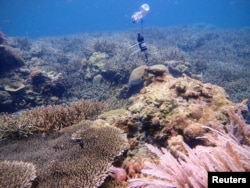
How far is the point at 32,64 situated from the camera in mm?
15469

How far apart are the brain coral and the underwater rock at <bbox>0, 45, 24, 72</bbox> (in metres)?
7.74

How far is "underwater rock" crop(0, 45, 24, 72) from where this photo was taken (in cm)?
1180

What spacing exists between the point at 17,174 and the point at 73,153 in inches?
36.9

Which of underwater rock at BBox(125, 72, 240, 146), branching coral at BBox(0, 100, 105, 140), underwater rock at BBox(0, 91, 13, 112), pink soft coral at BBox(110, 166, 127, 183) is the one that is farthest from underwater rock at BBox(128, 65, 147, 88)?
pink soft coral at BBox(110, 166, 127, 183)

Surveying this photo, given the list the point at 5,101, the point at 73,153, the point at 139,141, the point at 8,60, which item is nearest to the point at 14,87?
the point at 5,101

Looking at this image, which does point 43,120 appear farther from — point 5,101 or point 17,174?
point 5,101

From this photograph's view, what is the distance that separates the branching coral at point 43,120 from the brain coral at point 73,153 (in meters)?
0.25

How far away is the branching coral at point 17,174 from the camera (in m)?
3.51

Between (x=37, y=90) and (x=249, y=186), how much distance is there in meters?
10.0

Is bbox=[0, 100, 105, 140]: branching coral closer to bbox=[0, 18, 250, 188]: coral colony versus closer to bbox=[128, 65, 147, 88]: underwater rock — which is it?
bbox=[0, 18, 250, 188]: coral colony

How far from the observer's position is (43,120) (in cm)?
559

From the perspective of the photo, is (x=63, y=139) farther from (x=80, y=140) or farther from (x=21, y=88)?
Answer: (x=21, y=88)

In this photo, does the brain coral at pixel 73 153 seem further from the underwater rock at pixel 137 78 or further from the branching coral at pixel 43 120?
the underwater rock at pixel 137 78

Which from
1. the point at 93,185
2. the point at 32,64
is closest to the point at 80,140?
the point at 93,185
